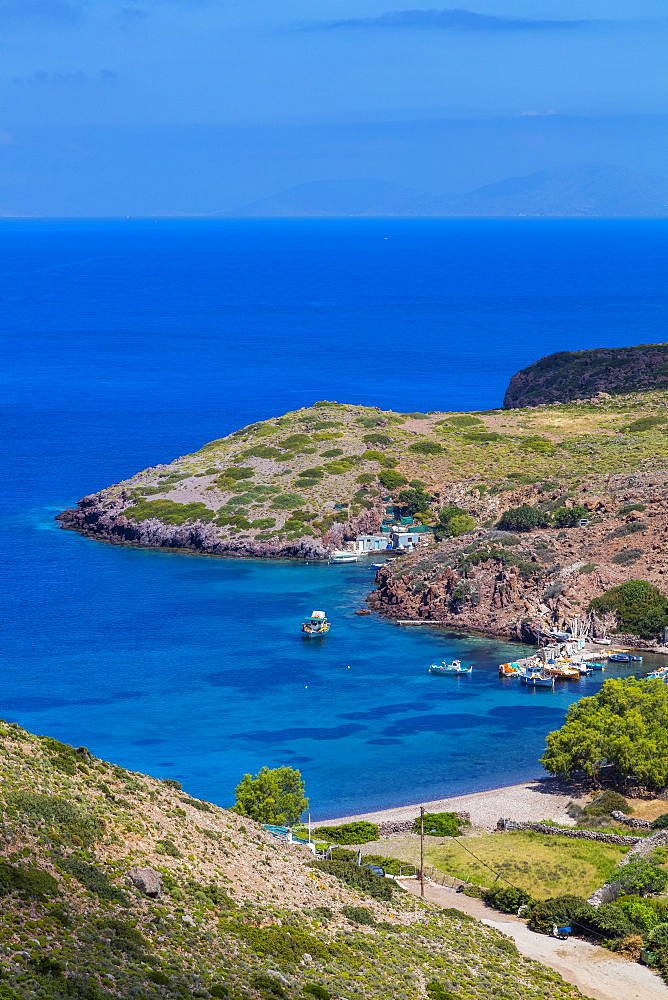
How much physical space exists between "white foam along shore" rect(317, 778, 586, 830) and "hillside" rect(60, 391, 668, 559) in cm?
4288

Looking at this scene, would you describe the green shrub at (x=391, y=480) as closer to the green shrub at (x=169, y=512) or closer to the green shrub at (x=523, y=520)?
the green shrub at (x=169, y=512)

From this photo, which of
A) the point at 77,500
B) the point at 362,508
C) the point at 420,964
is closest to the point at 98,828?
the point at 420,964

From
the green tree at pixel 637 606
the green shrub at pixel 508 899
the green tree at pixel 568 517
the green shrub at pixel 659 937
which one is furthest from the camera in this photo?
the green tree at pixel 568 517

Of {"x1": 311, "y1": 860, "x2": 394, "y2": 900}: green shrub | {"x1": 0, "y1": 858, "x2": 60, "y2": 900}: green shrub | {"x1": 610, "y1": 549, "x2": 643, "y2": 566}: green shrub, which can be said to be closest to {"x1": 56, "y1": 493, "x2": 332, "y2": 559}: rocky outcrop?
{"x1": 610, "y1": 549, "x2": 643, "y2": 566}: green shrub

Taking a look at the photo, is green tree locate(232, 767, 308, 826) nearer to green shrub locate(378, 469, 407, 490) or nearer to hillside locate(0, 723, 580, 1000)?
hillside locate(0, 723, 580, 1000)

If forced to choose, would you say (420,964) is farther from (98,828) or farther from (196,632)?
(196,632)

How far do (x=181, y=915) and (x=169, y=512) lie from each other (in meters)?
79.1

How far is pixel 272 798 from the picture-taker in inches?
2221

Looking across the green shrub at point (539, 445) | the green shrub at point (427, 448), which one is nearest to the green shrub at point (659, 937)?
the green shrub at point (539, 445)

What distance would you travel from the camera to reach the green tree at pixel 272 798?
5597 cm

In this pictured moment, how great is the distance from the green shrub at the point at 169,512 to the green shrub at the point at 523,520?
25.2 metres

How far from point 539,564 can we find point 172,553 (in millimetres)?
32000

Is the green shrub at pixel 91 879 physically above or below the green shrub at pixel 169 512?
below

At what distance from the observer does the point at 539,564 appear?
93750 millimetres
